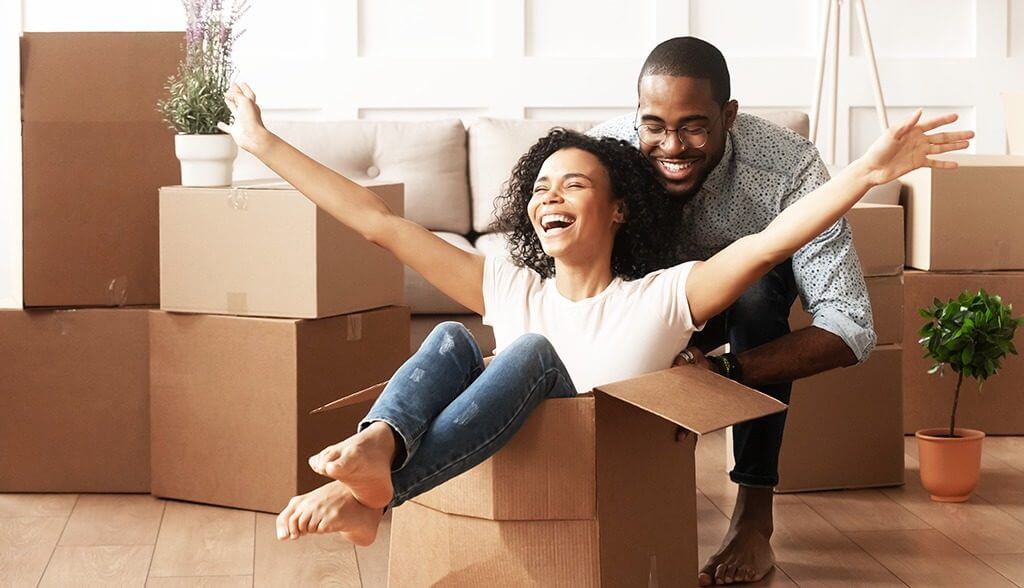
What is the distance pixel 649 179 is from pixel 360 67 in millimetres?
2215

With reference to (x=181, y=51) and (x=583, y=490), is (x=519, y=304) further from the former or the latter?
(x=181, y=51)

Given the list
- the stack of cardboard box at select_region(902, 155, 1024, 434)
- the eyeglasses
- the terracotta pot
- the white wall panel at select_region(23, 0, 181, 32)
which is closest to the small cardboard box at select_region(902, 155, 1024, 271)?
the stack of cardboard box at select_region(902, 155, 1024, 434)

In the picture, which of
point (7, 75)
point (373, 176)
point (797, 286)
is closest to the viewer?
point (797, 286)

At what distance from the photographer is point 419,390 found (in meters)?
1.68

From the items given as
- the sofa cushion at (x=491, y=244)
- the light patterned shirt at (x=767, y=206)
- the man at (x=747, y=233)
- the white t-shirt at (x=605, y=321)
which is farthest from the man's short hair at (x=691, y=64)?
the sofa cushion at (x=491, y=244)

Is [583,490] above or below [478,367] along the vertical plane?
below

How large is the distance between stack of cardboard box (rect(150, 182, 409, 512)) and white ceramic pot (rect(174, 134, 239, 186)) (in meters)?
0.05

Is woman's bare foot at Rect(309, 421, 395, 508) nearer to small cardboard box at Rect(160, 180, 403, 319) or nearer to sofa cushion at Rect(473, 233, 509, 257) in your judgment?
small cardboard box at Rect(160, 180, 403, 319)

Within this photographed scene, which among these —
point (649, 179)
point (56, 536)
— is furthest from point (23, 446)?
point (649, 179)

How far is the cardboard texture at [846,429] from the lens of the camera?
271cm

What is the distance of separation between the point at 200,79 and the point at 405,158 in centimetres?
124

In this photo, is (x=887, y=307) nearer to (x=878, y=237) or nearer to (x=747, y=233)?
(x=878, y=237)

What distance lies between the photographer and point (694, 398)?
1626 mm

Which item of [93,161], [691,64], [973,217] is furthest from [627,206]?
[973,217]
